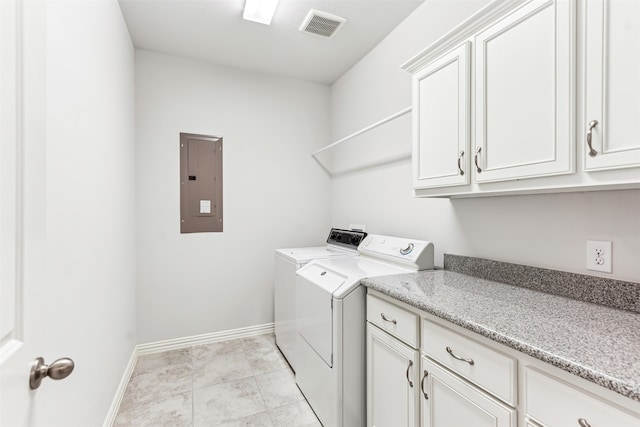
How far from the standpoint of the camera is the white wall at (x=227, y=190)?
2.75 meters

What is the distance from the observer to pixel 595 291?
1.20 metres

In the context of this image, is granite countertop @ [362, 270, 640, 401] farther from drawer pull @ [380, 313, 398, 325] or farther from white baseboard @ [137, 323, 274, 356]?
white baseboard @ [137, 323, 274, 356]

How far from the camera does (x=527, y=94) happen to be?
117 cm

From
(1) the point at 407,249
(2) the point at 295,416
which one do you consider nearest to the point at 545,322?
(1) the point at 407,249

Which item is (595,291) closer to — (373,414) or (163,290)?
(373,414)

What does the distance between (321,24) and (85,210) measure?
6.73 feet

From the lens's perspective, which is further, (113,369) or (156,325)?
(156,325)

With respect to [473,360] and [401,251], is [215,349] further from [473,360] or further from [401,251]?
[473,360]

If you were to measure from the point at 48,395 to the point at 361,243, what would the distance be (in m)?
1.92

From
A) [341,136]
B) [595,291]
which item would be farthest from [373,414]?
[341,136]

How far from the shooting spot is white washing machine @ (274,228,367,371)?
7.77ft

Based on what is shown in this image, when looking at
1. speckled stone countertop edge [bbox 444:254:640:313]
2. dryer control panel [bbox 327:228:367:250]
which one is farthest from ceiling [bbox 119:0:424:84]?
speckled stone countertop edge [bbox 444:254:640:313]

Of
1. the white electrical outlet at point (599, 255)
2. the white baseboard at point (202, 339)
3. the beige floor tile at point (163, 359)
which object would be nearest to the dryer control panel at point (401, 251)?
the white electrical outlet at point (599, 255)

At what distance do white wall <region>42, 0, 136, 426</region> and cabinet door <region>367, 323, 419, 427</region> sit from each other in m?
1.22
